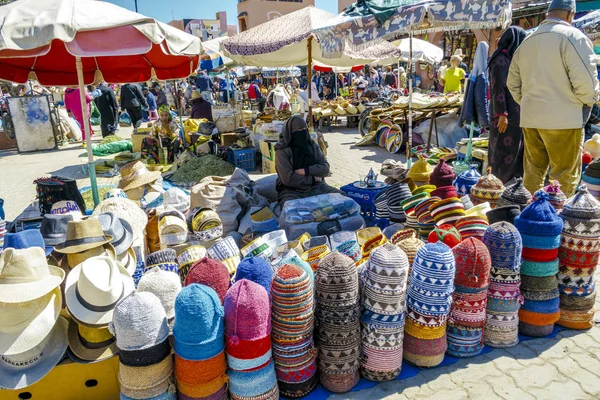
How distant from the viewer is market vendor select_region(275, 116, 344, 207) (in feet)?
15.9

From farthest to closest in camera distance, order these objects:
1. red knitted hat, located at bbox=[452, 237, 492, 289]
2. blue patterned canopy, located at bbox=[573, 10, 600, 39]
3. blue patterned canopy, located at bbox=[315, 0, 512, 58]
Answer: blue patterned canopy, located at bbox=[573, 10, 600, 39]
blue patterned canopy, located at bbox=[315, 0, 512, 58]
red knitted hat, located at bbox=[452, 237, 492, 289]

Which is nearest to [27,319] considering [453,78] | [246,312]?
[246,312]

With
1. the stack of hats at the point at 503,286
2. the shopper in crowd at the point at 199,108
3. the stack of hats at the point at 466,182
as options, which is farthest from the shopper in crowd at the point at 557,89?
the shopper in crowd at the point at 199,108

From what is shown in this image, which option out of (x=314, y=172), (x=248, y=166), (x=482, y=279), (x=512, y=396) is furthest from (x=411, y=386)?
(x=248, y=166)

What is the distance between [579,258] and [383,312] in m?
1.44

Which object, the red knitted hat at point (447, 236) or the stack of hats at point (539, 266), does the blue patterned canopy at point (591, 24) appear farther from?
the red knitted hat at point (447, 236)

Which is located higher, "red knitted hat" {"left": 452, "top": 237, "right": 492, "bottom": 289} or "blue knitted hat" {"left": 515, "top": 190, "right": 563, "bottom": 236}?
"blue knitted hat" {"left": 515, "top": 190, "right": 563, "bottom": 236}

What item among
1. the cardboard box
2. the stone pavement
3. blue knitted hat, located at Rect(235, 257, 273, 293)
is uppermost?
blue knitted hat, located at Rect(235, 257, 273, 293)

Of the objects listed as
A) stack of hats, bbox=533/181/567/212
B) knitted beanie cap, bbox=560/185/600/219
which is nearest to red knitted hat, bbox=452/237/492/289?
knitted beanie cap, bbox=560/185/600/219

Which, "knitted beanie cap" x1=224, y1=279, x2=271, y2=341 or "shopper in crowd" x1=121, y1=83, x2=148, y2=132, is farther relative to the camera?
"shopper in crowd" x1=121, y1=83, x2=148, y2=132

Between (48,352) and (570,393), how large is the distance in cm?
283

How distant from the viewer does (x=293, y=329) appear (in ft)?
7.34

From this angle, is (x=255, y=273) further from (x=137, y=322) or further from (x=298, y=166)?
(x=298, y=166)

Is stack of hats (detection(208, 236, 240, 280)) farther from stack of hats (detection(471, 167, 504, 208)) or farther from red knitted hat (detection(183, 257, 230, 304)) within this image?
stack of hats (detection(471, 167, 504, 208))
